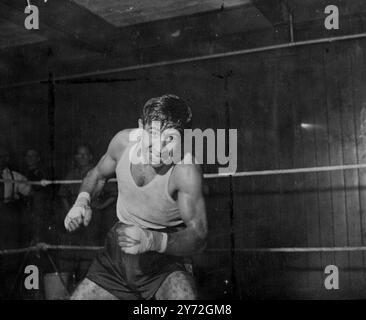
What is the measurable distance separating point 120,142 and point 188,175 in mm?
353

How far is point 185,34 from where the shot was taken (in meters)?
2.20

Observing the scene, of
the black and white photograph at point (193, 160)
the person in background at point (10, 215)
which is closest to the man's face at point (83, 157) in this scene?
the black and white photograph at point (193, 160)

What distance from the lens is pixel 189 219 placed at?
2035mm

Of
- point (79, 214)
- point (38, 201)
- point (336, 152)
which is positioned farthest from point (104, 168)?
point (336, 152)

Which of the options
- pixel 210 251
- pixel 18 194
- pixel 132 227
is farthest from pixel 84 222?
pixel 210 251

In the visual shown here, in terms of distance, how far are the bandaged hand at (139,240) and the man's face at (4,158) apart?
2.26 feet

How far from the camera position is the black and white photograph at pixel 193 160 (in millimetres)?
2020

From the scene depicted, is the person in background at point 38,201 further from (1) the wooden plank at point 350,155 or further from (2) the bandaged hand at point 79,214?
(1) the wooden plank at point 350,155

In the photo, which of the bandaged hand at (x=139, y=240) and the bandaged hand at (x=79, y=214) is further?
the bandaged hand at (x=79, y=214)

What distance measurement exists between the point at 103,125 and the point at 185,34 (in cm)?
57

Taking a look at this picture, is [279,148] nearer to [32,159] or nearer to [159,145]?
[159,145]

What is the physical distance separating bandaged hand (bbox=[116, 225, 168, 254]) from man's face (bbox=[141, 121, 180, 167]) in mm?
297

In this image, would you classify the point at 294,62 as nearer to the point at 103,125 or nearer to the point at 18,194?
the point at 103,125

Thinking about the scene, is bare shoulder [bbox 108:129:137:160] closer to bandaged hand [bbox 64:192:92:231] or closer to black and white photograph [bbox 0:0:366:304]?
black and white photograph [bbox 0:0:366:304]
